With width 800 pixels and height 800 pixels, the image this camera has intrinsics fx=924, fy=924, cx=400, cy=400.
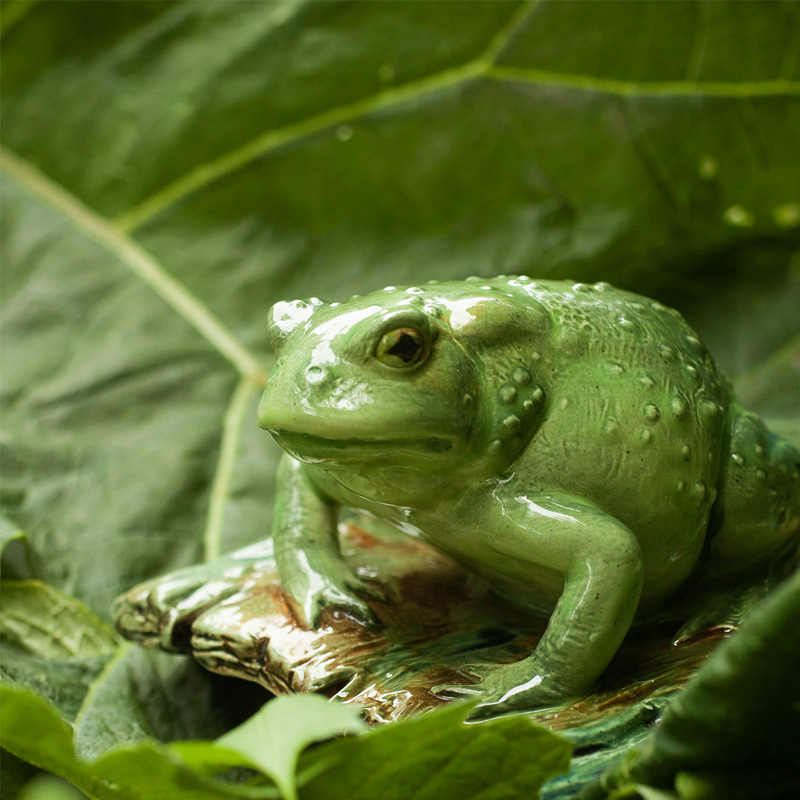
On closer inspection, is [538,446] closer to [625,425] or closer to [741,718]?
[625,425]

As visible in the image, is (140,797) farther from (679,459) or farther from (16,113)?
(16,113)

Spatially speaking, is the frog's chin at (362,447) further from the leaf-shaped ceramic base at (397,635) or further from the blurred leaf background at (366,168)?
the blurred leaf background at (366,168)

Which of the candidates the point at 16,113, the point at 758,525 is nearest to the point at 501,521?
the point at 758,525

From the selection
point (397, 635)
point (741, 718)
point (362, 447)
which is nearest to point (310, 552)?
point (397, 635)

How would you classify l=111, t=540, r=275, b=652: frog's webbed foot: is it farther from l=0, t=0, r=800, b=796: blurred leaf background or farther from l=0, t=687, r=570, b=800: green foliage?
l=0, t=0, r=800, b=796: blurred leaf background

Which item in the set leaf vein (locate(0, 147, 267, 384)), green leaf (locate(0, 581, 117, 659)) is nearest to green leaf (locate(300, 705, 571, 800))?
green leaf (locate(0, 581, 117, 659))

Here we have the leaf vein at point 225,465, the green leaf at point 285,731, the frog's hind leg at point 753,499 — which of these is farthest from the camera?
the leaf vein at point 225,465

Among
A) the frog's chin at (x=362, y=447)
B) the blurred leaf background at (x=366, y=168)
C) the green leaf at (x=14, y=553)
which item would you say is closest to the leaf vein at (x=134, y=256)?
the blurred leaf background at (x=366, y=168)
